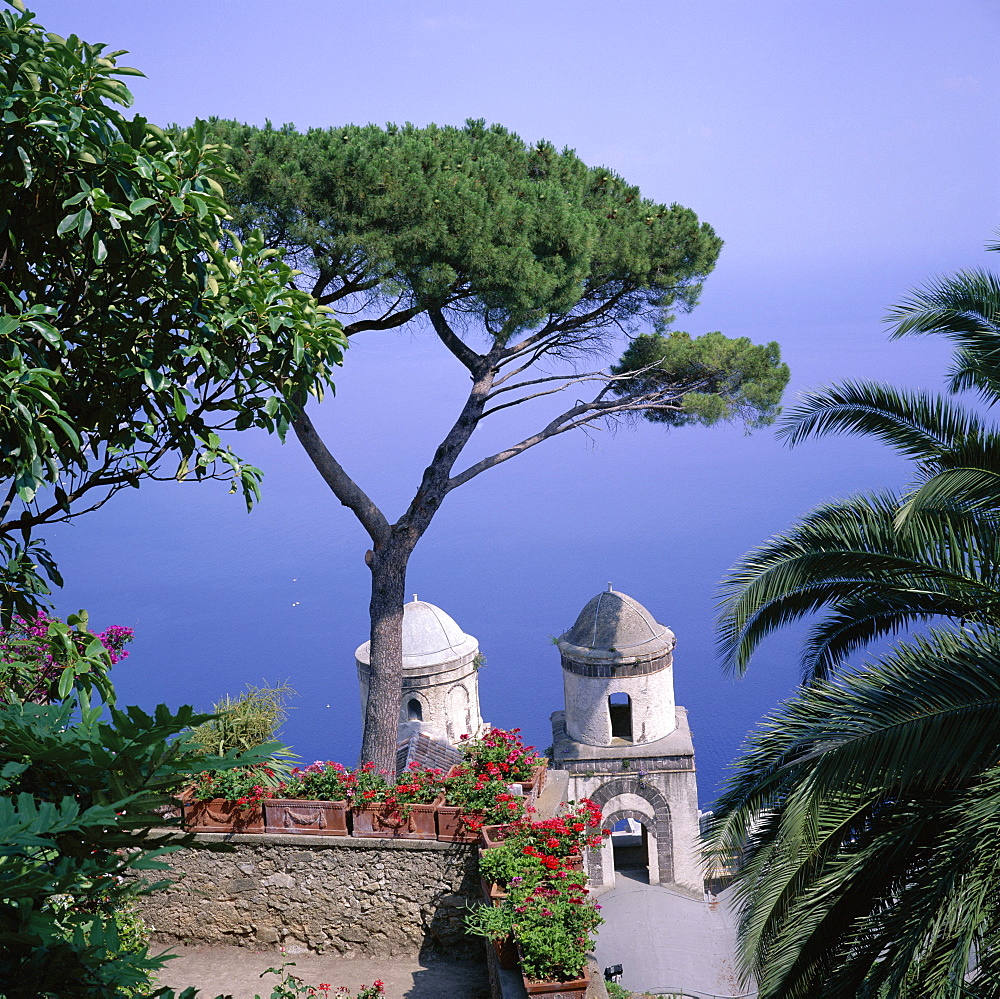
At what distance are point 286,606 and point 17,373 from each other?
69.4 metres

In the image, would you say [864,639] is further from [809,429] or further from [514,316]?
[514,316]

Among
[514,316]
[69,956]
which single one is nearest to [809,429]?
[514,316]

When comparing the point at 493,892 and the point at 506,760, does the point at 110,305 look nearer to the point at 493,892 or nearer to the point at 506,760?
the point at 493,892

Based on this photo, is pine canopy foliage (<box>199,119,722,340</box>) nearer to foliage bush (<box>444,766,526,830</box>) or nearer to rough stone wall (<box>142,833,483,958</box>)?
foliage bush (<box>444,766,526,830</box>)

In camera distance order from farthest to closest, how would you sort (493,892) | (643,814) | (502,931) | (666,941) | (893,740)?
(643,814)
(666,941)
(493,892)
(502,931)
(893,740)

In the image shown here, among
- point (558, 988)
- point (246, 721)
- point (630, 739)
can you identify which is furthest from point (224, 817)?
point (630, 739)

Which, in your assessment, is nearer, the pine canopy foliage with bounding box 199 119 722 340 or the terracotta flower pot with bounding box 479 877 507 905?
the terracotta flower pot with bounding box 479 877 507 905

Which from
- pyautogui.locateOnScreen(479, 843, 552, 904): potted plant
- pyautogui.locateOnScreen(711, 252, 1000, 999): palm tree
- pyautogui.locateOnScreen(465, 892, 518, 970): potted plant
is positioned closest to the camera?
pyautogui.locateOnScreen(711, 252, 1000, 999): palm tree

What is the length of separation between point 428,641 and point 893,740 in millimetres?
12119

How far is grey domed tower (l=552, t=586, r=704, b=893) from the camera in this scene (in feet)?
53.1

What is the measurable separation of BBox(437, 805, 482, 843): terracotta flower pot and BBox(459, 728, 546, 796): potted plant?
0.50m

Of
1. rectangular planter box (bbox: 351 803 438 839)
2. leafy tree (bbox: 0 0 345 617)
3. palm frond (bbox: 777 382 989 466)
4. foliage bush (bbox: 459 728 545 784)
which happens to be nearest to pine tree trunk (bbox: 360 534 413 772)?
foliage bush (bbox: 459 728 545 784)

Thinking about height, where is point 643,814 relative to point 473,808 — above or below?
above

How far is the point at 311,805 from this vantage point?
22.9 ft
